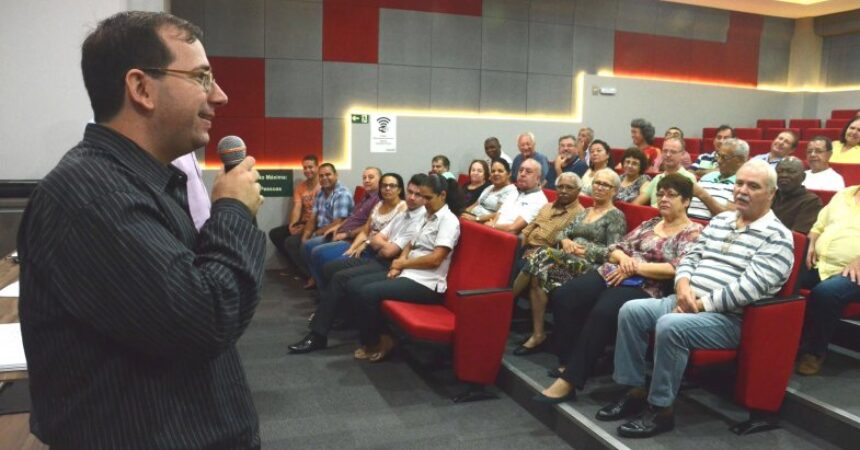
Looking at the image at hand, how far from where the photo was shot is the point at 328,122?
598cm

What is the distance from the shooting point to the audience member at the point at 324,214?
5.01 metres

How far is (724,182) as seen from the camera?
3623 mm

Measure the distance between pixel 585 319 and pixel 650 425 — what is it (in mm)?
604

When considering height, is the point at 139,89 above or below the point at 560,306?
above

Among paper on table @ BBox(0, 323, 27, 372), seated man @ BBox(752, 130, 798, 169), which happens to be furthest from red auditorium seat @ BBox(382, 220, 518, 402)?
seated man @ BBox(752, 130, 798, 169)

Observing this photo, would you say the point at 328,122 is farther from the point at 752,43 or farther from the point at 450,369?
the point at 752,43

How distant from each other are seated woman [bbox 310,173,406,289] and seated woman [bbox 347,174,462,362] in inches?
25.0

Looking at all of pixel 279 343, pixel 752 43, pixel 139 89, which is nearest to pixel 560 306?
pixel 279 343

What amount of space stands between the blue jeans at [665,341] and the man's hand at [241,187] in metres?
1.94

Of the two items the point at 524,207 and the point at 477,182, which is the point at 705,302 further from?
the point at 477,182

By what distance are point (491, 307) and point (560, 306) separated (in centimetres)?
35

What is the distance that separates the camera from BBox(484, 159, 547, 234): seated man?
3.86m

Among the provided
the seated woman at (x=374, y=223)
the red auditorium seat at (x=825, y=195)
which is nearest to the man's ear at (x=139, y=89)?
the seated woman at (x=374, y=223)

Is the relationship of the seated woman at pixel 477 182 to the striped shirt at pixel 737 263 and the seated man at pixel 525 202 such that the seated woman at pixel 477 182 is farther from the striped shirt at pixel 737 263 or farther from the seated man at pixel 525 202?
the striped shirt at pixel 737 263
